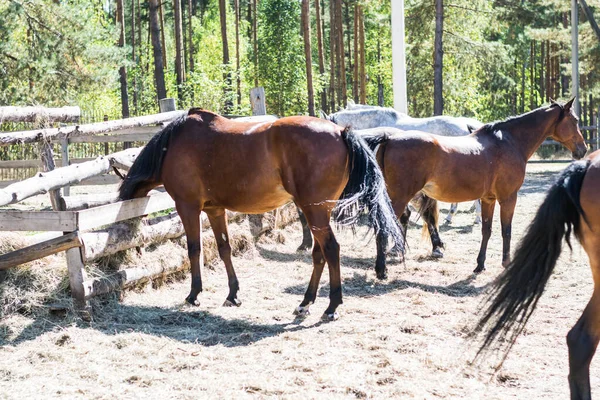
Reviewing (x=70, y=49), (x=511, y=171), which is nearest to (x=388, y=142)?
(x=511, y=171)

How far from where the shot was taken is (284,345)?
5.24 meters

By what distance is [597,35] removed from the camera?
72.2 feet

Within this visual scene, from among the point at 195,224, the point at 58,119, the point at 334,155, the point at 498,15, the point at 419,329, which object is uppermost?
the point at 498,15

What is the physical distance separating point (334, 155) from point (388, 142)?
2032mm

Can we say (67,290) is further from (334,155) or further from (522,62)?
(522,62)

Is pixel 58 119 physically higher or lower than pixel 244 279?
higher

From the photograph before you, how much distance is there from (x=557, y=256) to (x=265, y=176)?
318 centimetres

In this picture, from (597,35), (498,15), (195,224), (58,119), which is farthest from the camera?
(498,15)

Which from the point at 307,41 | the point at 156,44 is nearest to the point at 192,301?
the point at 156,44

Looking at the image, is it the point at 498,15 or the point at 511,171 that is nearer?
the point at 511,171

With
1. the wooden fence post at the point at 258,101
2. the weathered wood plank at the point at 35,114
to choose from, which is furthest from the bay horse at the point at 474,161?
the wooden fence post at the point at 258,101

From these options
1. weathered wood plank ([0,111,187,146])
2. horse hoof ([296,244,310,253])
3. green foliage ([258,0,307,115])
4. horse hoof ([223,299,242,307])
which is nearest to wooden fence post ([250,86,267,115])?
weathered wood plank ([0,111,187,146])

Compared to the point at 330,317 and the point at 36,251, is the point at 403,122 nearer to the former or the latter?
the point at 330,317

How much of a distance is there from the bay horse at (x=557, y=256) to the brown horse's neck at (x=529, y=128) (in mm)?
5088
